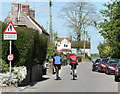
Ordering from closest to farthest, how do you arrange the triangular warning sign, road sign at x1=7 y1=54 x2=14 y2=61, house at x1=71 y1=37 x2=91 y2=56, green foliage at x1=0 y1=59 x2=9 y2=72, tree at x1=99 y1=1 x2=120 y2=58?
road sign at x1=7 y1=54 x2=14 y2=61
the triangular warning sign
green foliage at x1=0 y1=59 x2=9 y2=72
tree at x1=99 y1=1 x2=120 y2=58
house at x1=71 y1=37 x2=91 y2=56

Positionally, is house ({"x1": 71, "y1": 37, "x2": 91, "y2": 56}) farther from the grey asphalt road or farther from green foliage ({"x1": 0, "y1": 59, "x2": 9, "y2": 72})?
green foliage ({"x1": 0, "y1": 59, "x2": 9, "y2": 72})

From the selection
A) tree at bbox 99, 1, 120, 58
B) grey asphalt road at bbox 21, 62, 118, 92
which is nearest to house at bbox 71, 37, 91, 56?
tree at bbox 99, 1, 120, 58

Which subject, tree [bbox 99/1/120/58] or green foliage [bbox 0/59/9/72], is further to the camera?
tree [bbox 99/1/120/58]

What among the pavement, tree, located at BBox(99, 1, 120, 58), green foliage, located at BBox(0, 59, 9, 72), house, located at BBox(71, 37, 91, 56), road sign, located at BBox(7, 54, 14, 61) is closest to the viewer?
the pavement

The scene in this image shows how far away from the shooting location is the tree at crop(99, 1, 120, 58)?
35469 millimetres

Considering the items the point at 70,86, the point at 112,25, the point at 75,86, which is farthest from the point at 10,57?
the point at 112,25

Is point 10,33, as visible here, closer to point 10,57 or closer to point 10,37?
point 10,37

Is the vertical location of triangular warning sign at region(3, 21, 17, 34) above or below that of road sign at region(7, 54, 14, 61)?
above

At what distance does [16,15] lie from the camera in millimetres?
41062

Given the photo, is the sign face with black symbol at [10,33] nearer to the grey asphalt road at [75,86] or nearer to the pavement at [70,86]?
the pavement at [70,86]

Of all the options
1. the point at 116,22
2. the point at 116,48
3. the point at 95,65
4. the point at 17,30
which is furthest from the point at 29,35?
the point at 116,48

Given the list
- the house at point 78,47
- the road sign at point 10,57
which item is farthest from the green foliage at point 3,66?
the house at point 78,47

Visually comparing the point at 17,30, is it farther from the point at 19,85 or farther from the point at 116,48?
the point at 116,48

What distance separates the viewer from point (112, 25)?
3578cm
